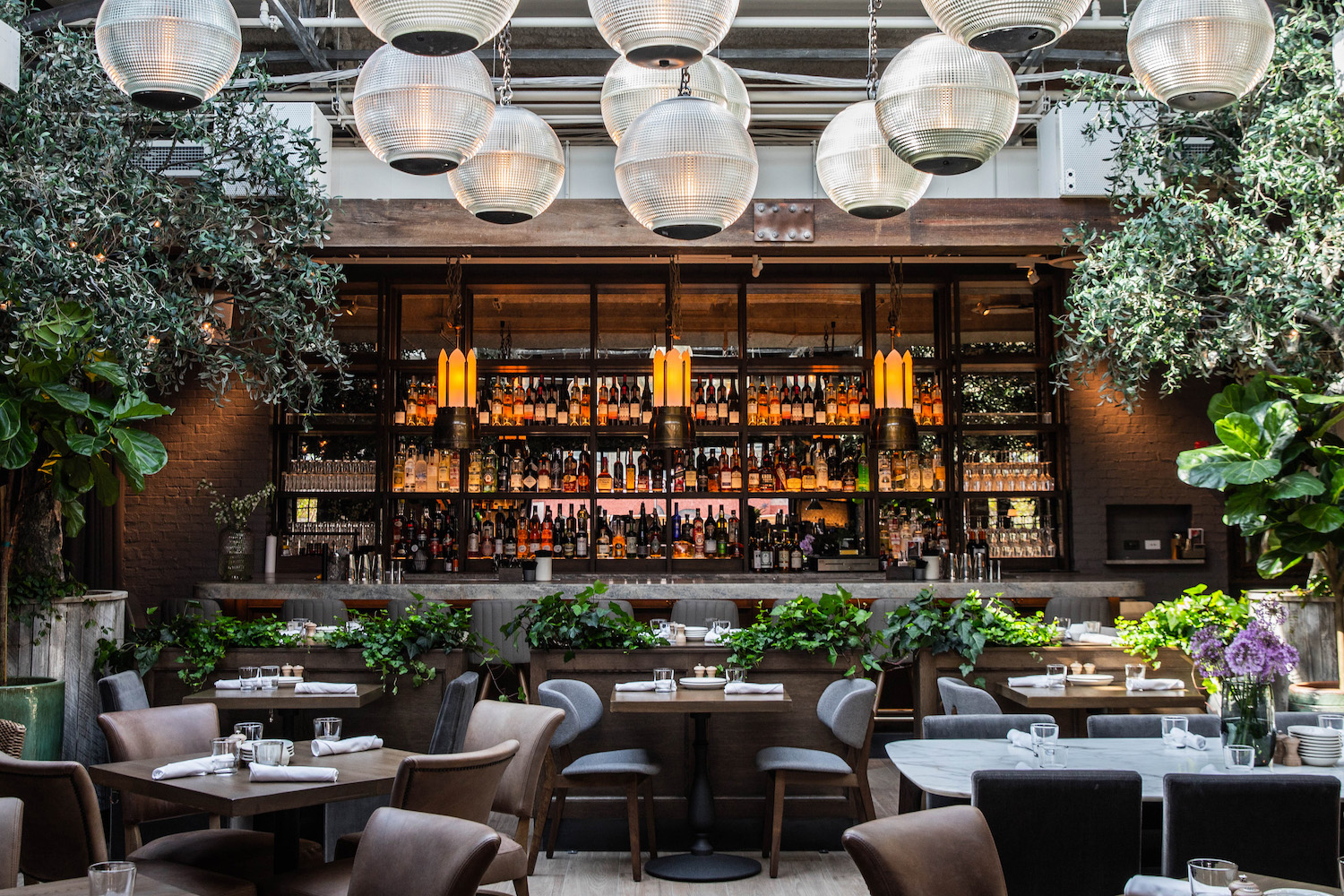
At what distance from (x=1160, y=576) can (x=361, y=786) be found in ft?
23.7

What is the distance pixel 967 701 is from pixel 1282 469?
190 cm

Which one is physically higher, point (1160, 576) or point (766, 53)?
point (766, 53)

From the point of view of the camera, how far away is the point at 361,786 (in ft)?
11.1

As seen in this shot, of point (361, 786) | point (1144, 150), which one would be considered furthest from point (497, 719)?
point (1144, 150)

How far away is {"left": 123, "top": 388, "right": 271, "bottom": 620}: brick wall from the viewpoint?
9008mm

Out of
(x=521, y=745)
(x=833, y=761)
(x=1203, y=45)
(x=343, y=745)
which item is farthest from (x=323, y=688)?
(x=1203, y=45)

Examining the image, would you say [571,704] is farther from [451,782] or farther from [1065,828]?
[1065,828]

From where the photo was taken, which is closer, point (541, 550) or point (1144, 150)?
point (1144, 150)

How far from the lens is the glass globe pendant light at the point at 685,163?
114 inches

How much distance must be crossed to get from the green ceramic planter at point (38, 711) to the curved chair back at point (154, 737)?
1.10 metres

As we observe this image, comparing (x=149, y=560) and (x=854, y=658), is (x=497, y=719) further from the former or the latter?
(x=149, y=560)

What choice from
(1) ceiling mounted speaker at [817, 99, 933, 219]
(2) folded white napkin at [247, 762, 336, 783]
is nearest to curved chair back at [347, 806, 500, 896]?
(2) folded white napkin at [247, 762, 336, 783]

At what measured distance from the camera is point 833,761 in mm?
5086

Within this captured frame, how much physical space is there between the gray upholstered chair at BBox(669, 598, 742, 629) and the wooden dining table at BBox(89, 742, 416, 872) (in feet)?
12.3
